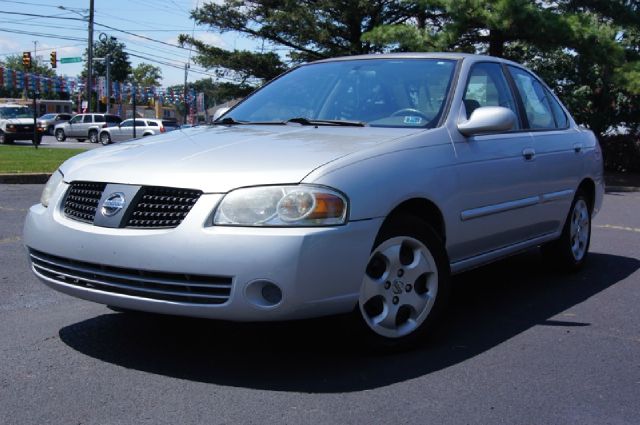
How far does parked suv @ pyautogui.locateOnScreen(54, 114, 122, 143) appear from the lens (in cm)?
4288

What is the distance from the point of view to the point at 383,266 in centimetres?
377

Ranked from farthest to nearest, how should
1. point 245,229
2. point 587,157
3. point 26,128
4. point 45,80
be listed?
point 45,80 → point 26,128 → point 587,157 → point 245,229

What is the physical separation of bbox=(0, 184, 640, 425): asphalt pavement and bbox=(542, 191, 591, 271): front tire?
0.75 metres

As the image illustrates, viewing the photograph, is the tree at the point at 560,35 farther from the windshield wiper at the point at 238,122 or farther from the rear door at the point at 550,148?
the windshield wiper at the point at 238,122

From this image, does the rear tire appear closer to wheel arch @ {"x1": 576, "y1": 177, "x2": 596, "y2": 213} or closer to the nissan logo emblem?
wheel arch @ {"x1": 576, "y1": 177, "x2": 596, "y2": 213}

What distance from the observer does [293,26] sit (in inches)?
946

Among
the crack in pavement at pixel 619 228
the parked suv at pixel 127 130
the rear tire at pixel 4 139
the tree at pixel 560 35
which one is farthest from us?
the parked suv at pixel 127 130

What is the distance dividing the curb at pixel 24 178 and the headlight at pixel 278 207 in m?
11.0

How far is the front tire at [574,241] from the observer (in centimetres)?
593

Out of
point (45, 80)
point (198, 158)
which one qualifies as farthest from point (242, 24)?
point (45, 80)

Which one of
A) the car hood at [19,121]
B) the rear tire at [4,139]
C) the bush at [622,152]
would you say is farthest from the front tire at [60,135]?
the bush at [622,152]

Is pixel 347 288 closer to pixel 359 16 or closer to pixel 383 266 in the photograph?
pixel 383 266

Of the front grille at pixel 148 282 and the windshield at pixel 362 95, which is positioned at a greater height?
the windshield at pixel 362 95

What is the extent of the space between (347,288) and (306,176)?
0.54m
